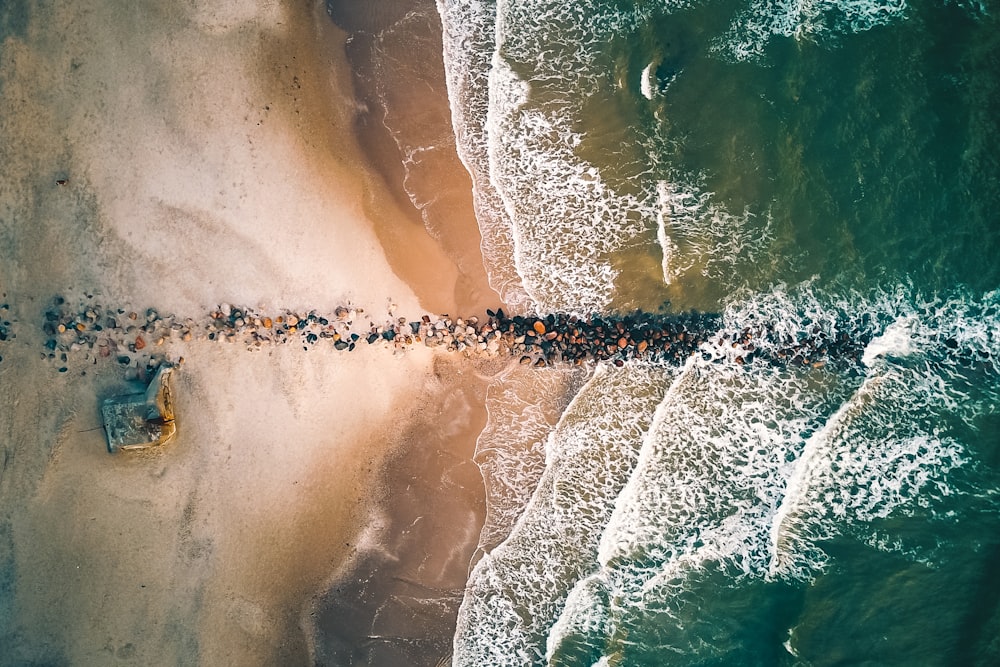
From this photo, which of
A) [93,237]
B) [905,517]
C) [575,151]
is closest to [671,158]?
[575,151]

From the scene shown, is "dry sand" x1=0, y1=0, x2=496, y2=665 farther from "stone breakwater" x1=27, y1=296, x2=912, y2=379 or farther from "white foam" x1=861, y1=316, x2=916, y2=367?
"white foam" x1=861, y1=316, x2=916, y2=367

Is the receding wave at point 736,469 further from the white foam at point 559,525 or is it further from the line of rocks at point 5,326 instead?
the line of rocks at point 5,326

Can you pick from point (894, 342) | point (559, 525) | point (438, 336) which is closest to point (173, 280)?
point (438, 336)

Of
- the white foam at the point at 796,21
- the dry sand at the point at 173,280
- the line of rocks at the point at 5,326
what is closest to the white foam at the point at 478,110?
the dry sand at the point at 173,280

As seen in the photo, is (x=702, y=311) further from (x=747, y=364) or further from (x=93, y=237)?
(x=93, y=237)

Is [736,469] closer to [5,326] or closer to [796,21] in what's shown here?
[796,21]

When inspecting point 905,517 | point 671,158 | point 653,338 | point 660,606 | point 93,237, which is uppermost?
point 671,158

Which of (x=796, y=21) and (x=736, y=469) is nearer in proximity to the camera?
(x=736, y=469)
